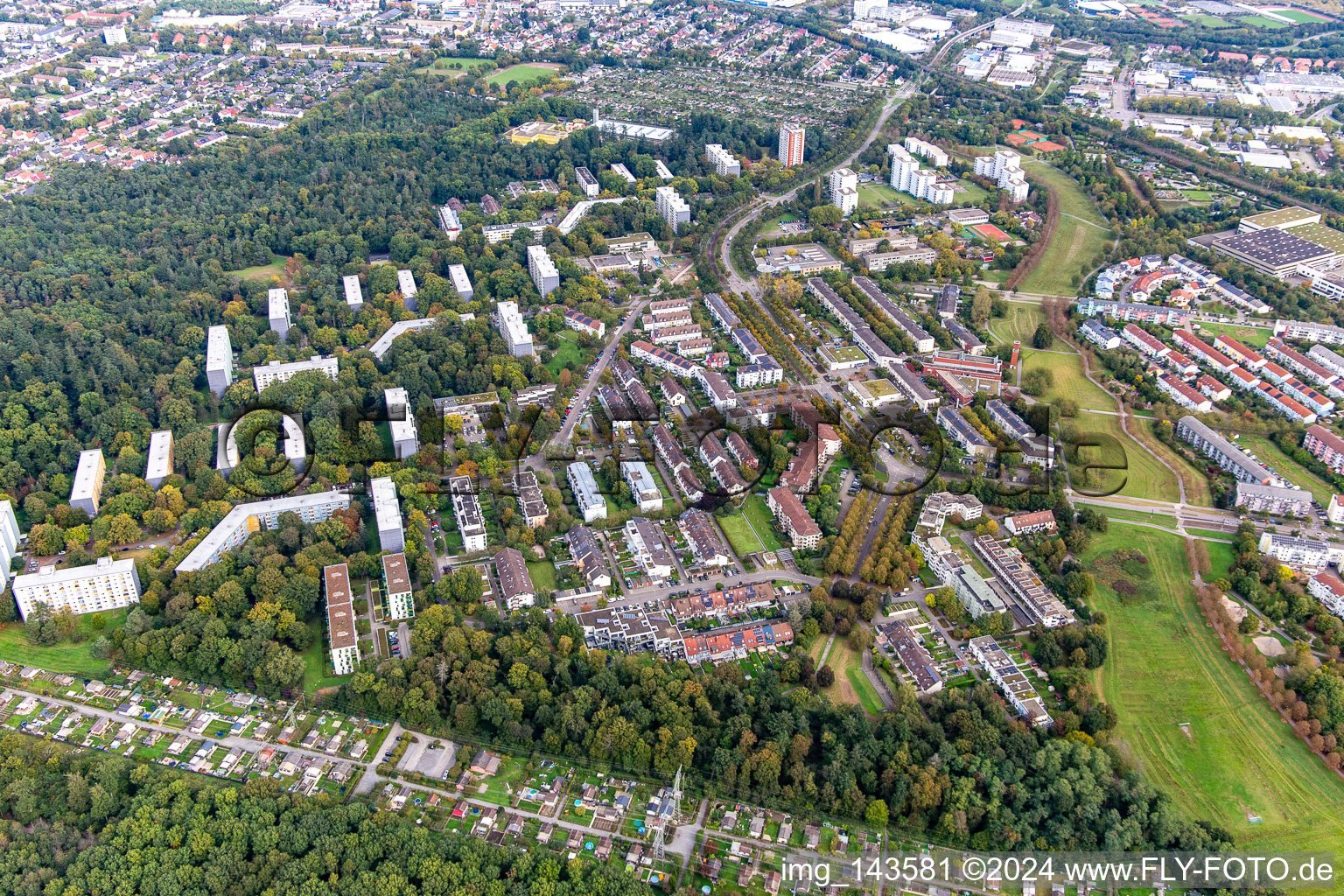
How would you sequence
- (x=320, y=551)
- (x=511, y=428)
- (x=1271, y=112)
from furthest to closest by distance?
(x=1271, y=112) < (x=511, y=428) < (x=320, y=551)

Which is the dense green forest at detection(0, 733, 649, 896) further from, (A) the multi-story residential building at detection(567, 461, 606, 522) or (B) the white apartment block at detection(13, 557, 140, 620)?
(A) the multi-story residential building at detection(567, 461, 606, 522)

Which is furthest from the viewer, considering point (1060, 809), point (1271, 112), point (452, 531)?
point (1271, 112)

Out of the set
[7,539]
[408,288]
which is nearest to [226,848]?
[7,539]

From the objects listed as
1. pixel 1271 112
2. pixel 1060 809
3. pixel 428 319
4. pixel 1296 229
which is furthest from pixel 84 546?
pixel 1271 112

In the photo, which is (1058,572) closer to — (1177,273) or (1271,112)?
(1177,273)

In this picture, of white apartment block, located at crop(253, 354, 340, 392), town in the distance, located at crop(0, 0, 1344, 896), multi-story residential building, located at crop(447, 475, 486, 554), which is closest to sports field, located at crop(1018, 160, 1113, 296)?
town in the distance, located at crop(0, 0, 1344, 896)
